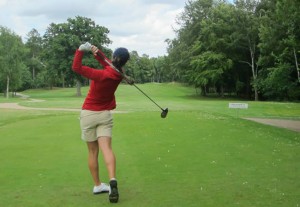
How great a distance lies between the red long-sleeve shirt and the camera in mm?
5719

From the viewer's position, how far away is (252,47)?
6406 centimetres

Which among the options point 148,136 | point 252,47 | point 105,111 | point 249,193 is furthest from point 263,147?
point 252,47

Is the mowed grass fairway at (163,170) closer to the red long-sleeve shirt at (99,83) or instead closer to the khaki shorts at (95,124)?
the khaki shorts at (95,124)

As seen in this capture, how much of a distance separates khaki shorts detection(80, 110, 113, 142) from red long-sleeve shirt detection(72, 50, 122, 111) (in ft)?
0.25

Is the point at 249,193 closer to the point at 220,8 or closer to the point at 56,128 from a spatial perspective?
the point at 56,128

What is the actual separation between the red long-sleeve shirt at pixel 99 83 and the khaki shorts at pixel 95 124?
0.25 feet

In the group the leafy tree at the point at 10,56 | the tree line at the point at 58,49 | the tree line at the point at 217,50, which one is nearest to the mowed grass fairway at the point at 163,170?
the tree line at the point at 217,50

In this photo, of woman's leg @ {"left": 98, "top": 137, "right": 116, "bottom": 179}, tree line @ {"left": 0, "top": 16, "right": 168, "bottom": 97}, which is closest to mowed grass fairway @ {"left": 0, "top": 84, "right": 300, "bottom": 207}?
woman's leg @ {"left": 98, "top": 137, "right": 116, "bottom": 179}

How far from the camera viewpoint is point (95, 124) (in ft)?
20.0

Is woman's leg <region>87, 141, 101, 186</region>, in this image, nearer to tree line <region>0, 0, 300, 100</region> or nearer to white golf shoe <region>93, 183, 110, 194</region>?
white golf shoe <region>93, 183, 110, 194</region>

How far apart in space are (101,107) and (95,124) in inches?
10.7

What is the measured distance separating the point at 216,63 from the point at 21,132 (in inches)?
2146

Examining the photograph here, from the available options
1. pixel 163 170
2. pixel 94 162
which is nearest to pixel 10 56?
pixel 163 170

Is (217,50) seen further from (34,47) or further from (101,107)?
(34,47)
